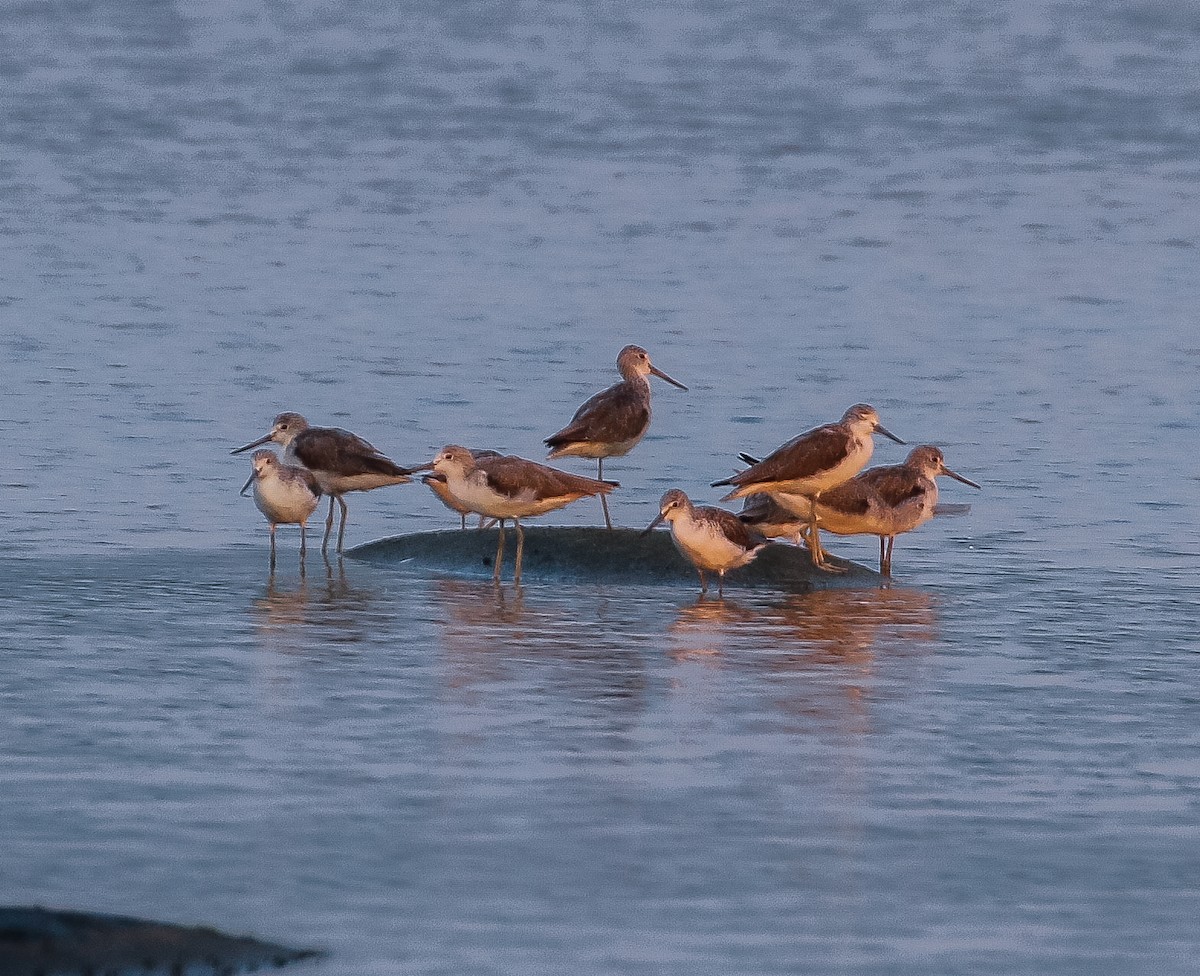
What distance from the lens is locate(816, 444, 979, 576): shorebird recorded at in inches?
537

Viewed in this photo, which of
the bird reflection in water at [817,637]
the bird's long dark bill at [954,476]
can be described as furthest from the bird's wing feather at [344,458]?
the bird's long dark bill at [954,476]

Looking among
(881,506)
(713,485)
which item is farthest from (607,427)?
(881,506)

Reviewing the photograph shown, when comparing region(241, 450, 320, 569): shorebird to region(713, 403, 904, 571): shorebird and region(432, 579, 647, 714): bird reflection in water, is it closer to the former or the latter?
region(432, 579, 647, 714): bird reflection in water

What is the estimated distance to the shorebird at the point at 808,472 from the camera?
13.6m

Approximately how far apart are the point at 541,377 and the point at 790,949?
37.8ft

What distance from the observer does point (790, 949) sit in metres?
6.94

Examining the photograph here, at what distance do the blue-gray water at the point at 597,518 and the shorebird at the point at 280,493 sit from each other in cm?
34

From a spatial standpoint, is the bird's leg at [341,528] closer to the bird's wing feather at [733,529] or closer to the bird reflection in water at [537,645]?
the bird reflection in water at [537,645]

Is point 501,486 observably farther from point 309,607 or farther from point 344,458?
point 309,607

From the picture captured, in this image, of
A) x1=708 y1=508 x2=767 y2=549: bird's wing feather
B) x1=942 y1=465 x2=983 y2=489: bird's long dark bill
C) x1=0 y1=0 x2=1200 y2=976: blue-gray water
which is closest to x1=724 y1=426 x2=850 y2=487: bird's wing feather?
x1=708 y1=508 x2=767 y2=549: bird's wing feather

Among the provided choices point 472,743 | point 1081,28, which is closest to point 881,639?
point 472,743

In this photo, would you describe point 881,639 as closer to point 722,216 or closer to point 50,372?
point 50,372

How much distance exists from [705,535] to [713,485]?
0.66 meters

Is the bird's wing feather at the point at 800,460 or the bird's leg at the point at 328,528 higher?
the bird's wing feather at the point at 800,460
